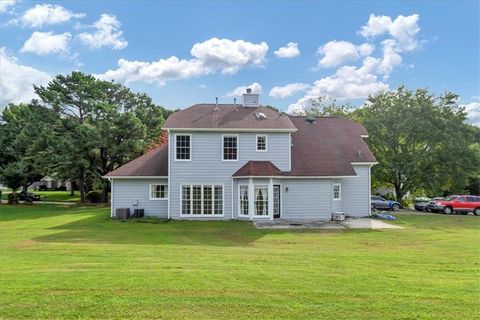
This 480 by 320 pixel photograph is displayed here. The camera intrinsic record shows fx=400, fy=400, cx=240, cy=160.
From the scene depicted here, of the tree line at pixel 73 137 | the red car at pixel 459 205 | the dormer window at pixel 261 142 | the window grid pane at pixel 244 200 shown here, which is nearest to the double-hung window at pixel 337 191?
the dormer window at pixel 261 142

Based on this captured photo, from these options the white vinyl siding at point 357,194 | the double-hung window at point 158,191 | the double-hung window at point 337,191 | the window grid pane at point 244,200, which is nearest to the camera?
the window grid pane at point 244,200

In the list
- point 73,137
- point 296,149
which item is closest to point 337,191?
point 296,149

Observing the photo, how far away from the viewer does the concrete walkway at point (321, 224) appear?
66.5ft

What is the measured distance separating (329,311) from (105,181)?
35.6m

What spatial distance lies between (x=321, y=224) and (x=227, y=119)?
8.42 m

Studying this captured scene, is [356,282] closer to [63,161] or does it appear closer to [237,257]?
[237,257]

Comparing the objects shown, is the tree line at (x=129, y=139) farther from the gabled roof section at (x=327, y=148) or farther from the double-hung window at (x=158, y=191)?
the double-hung window at (x=158, y=191)

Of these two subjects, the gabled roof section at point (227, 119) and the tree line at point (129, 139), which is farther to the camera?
the tree line at point (129, 139)

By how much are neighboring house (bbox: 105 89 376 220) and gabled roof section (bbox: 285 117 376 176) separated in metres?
0.11

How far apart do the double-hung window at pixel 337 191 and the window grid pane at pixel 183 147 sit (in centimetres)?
928

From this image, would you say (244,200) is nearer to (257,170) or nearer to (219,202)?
(219,202)

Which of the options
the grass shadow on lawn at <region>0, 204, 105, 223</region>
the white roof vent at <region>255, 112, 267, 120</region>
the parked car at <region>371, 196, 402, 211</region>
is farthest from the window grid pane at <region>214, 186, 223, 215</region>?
the parked car at <region>371, 196, 402, 211</region>

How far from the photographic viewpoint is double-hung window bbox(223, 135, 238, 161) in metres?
23.6

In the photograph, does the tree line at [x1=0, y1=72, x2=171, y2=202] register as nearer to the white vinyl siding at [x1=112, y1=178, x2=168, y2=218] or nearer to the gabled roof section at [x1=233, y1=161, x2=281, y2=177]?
the white vinyl siding at [x1=112, y1=178, x2=168, y2=218]
